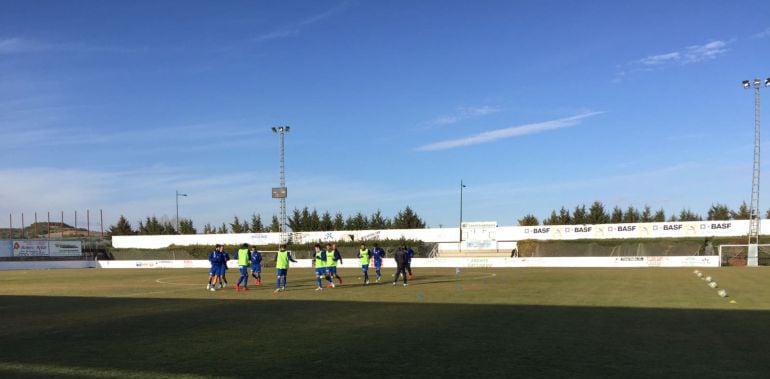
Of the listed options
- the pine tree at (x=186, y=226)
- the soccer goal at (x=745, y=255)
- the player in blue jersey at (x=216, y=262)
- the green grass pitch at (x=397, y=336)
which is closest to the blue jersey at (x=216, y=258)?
the player in blue jersey at (x=216, y=262)

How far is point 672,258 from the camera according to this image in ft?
142

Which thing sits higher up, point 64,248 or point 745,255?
point 745,255

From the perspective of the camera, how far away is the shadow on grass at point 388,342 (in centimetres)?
812

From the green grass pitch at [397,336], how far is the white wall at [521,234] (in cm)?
4114

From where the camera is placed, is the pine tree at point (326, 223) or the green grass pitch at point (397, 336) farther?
the pine tree at point (326, 223)

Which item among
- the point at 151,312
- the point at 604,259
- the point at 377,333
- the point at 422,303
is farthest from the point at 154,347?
the point at 604,259

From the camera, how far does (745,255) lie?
148 feet

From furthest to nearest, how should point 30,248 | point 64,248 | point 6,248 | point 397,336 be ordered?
point 64,248
point 30,248
point 6,248
point 397,336

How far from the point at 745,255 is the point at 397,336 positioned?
44573mm

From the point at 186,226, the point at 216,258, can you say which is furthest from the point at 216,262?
the point at 186,226

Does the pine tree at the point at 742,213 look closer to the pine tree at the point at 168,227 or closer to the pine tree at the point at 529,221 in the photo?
the pine tree at the point at 529,221

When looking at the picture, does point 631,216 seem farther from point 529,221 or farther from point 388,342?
point 388,342

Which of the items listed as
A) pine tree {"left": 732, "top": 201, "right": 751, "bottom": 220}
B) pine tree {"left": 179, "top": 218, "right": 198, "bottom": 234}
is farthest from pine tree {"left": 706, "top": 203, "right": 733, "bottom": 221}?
pine tree {"left": 179, "top": 218, "right": 198, "bottom": 234}

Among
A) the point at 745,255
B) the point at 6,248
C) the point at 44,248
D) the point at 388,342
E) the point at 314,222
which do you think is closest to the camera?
the point at 388,342
